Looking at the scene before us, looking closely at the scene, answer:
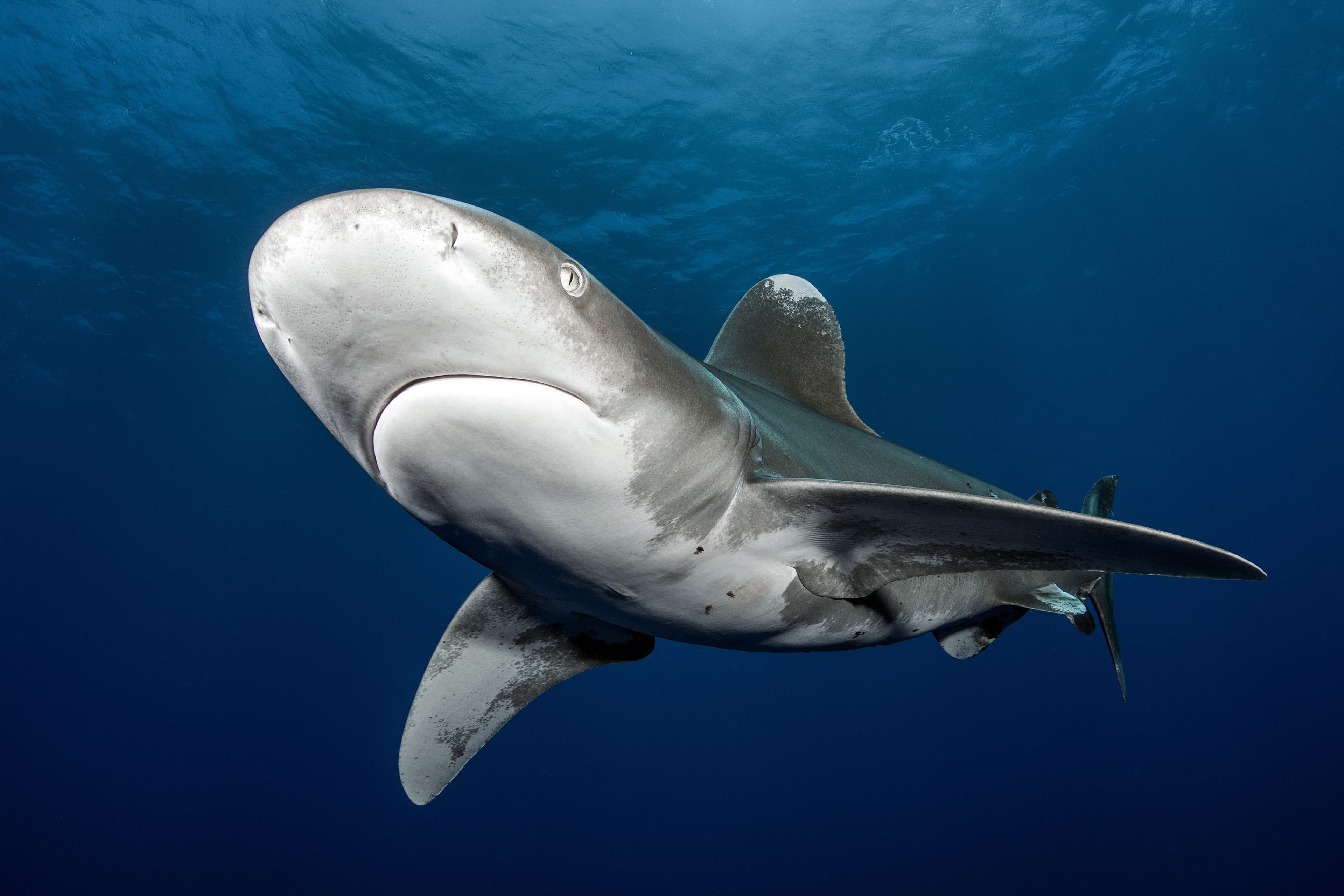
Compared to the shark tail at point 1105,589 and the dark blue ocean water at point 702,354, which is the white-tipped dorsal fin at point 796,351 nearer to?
the shark tail at point 1105,589

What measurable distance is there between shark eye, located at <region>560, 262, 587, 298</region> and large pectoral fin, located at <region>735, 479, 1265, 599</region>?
871 mm

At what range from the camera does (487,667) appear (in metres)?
2.99

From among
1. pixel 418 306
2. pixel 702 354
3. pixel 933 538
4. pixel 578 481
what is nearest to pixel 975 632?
pixel 933 538

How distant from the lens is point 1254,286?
91.4 ft

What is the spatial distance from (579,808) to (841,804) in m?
25.1

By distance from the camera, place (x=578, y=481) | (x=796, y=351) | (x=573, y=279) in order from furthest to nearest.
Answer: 1. (x=796, y=351)
2. (x=578, y=481)
3. (x=573, y=279)

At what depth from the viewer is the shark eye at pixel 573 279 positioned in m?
1.29

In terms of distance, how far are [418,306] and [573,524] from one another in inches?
28.9

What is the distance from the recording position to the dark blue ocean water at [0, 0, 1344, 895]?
14234 millimetres

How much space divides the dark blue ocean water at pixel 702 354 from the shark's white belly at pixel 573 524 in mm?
14240

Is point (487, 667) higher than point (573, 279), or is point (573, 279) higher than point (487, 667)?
point (573, 279)

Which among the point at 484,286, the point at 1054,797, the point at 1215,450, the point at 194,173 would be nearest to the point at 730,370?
the point at 484,286

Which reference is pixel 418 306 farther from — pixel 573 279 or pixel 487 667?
pixel 487 667

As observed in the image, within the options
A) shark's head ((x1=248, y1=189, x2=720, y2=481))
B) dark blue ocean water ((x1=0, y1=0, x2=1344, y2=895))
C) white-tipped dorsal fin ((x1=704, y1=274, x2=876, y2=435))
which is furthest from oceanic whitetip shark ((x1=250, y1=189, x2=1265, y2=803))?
dark blue ocean water ((x1=0, y1=0, x2=1344, y2=895))
